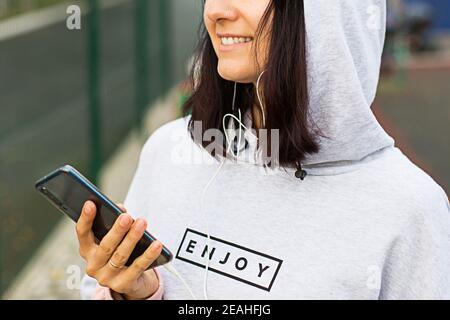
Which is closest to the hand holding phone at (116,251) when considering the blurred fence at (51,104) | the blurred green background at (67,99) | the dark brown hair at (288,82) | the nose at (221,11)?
the dark brown hair at (288,82)

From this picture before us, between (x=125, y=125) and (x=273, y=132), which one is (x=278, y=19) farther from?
(x=125, y=125)

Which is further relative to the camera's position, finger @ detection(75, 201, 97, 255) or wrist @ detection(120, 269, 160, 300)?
wrist @ detection(120, 269, 160, 300)

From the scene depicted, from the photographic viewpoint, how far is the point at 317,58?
1.96m

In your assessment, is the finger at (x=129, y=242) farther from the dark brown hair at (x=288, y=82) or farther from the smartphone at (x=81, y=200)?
the dark brown hair at (x=288, y=82)

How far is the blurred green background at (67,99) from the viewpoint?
179 inches

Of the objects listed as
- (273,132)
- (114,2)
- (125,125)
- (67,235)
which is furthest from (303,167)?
(125,125)

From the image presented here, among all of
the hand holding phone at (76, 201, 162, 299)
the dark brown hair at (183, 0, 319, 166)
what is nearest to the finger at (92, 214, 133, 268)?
the hand holding phone at (76, 201, 162, 299)

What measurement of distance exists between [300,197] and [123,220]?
43 centimetres

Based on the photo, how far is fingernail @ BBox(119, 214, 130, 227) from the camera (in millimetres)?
1816

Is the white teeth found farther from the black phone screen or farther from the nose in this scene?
the black phone screen

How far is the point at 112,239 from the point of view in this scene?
1847 mm

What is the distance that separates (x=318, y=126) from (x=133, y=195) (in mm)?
569

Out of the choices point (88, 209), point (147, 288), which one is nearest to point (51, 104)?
point (147, 288)

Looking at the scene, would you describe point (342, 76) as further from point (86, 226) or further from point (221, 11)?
point (86, 226)
